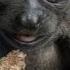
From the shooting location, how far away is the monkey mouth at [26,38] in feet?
5.93

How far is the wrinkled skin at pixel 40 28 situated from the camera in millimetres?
1740

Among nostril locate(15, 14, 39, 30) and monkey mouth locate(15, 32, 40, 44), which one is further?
monkey mouth locate(15, 32, 40, 44)

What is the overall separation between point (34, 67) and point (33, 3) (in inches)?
17.3

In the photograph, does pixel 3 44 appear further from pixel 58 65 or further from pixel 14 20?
pixel 14 20

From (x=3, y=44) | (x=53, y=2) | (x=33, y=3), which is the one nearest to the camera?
(x=33, y=3)

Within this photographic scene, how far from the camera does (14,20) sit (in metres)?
1.79

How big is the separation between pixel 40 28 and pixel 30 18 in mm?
81

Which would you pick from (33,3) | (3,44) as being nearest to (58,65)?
(3,44)

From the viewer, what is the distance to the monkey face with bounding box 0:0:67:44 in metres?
1.72

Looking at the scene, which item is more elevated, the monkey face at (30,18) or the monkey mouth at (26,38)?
the monkey face at (30,18)

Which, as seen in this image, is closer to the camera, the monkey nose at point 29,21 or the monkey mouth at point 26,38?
the monkey nose at point 29,21

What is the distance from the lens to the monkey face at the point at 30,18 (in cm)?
172

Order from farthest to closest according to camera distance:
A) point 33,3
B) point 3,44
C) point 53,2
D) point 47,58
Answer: point 3,44 < point 47,58 < point 53,2 < point 33,3

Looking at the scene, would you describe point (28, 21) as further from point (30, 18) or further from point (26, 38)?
point (26, 38)
